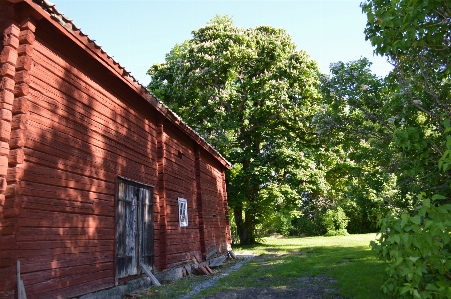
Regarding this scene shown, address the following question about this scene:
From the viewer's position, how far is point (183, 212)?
1335cm

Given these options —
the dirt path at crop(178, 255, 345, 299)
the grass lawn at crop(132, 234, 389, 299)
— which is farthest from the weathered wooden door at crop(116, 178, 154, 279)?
the dirt path at crop(178, 255, 345, 299)

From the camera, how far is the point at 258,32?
84.2 feet

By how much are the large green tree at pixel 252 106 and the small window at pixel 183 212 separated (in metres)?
9.48

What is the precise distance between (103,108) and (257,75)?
17.0 metres

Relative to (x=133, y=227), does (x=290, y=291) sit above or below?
below

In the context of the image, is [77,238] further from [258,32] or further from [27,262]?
[258,32]

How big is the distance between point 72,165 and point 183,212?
651 centimetres

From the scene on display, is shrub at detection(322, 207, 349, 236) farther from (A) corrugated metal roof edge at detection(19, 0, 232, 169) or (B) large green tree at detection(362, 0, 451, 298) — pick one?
(B) large green tree at detection(362, 0, 451, 298)

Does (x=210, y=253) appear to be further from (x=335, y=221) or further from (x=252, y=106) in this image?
(x=335, y=221)

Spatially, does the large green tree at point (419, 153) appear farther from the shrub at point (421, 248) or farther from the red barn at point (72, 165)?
the red barn at point (72, 165)

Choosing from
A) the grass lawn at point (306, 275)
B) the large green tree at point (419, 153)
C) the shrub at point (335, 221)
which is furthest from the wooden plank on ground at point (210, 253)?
the shrub at point (335, 221)

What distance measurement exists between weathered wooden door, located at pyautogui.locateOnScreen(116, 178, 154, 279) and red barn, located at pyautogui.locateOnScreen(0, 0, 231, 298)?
0.09 ft

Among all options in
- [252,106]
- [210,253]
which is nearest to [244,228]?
[252,106]

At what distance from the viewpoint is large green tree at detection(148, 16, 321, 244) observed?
2314 cm
